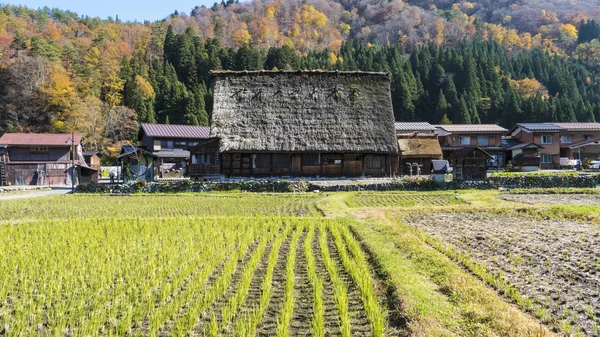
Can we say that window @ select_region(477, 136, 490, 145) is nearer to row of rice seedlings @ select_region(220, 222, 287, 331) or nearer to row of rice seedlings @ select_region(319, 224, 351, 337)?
row of rice seedlings @ select_region(319, 224, 351, 337)

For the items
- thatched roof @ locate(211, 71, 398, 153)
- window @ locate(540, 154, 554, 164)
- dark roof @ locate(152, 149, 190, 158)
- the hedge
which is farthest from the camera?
window @ locate(540, 154, 554, 164)

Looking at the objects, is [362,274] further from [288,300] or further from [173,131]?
[173,131]

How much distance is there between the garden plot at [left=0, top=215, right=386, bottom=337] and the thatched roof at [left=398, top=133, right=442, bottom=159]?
21719 millimetres

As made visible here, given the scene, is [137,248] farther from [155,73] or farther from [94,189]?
[155,73]

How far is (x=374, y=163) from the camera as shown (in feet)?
85.4

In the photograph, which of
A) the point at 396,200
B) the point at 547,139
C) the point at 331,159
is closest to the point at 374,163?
the point at 331,159

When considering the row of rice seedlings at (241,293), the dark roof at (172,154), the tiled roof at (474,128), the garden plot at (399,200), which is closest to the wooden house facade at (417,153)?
the tiled roof at (474,128)

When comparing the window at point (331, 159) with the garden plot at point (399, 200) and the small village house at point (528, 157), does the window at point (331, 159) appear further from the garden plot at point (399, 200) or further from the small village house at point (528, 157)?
the small village house at point (528, 157)

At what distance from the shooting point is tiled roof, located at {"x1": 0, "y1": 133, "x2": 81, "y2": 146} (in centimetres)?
3081

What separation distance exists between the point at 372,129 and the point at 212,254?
19.9 metres

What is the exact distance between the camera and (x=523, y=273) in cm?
579

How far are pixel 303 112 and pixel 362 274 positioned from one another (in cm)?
2068

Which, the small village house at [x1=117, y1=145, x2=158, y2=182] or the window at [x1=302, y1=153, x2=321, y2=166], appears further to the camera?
the window at [x1=302, y1=153, x2=321, y2=166]

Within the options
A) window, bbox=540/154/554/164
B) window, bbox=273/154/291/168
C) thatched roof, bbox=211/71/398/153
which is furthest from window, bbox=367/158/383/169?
window, bbox=540/154/554/164
